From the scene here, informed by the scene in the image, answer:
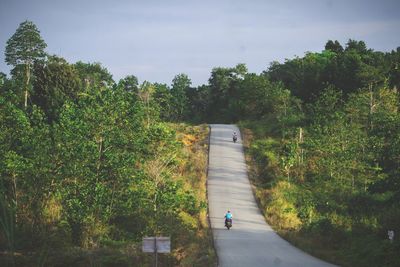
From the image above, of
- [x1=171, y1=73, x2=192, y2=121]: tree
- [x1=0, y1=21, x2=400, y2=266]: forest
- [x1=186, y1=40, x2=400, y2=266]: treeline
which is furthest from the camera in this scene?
[x1=171, y1=73, x2=192, y2=121]: tree

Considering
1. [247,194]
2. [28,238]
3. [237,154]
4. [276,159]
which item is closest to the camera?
[28,238]

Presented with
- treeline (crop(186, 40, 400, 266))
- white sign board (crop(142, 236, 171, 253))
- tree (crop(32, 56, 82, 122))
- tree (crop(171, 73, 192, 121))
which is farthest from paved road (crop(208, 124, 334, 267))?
tree (crop(171, 73, 192, 121))

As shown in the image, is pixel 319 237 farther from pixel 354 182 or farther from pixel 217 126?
pixel 217 126

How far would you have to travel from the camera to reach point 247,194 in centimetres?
2820

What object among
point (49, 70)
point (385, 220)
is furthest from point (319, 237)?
point (49, 70)

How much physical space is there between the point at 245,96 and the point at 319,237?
37.3m

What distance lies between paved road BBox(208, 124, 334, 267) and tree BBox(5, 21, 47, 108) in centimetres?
2211

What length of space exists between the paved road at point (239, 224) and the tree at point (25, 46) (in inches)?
871

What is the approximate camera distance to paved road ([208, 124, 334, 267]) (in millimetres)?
15531

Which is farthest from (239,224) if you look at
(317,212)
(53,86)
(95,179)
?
(53,86)

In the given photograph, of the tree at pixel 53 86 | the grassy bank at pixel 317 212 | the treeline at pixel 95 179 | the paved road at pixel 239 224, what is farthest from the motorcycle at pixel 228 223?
the tree at pixel 53 86

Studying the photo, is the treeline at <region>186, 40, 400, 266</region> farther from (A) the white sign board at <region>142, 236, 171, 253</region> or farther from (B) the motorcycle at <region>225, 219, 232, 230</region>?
(A) the white sign board at <region>142, 236, 171, 253</region>

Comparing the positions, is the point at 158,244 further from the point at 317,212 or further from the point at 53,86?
the point at 53,86

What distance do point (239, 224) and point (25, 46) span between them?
108ft
